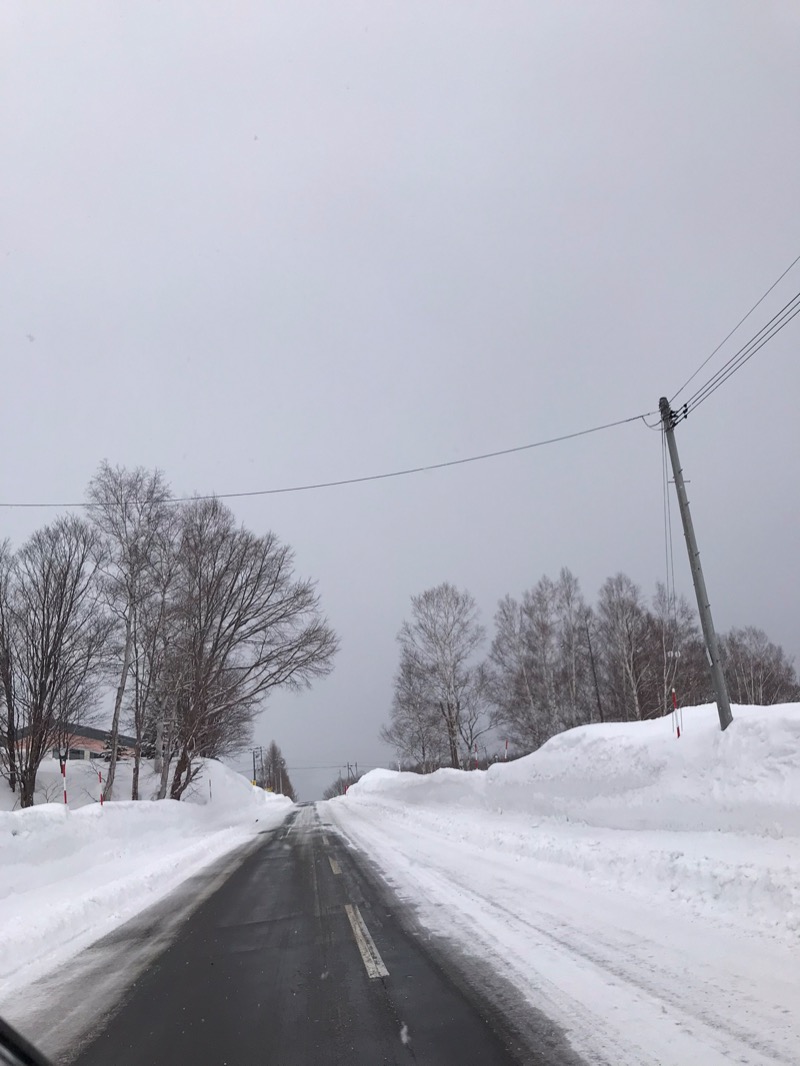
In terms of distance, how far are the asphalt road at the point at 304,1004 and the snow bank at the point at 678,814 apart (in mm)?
3118

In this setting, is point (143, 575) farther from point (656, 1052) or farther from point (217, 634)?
point (656, 1052)

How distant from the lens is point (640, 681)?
146 feet

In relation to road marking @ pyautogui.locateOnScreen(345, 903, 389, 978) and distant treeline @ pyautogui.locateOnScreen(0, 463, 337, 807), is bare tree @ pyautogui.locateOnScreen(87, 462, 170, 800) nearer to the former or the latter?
distant treeline @ pyautogui.locateOnScreen(0, 463, 337, 807)

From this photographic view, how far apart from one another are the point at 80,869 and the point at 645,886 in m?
10.9

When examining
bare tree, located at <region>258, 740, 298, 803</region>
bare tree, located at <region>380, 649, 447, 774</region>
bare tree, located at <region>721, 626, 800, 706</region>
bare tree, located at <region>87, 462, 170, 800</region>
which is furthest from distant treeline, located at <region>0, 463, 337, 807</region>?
bare tree, located at <region>258, 740, 298, 803</region>

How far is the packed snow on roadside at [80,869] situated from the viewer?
8078 millimetres

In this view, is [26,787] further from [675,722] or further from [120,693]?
[675,722]

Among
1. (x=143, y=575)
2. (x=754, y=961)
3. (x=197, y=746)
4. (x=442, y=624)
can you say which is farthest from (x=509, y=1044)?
(x=442, y=624)

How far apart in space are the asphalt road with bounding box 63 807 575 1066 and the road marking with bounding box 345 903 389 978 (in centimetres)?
1

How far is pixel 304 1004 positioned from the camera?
5344 mm

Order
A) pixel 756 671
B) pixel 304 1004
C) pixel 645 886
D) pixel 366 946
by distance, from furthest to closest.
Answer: pixel 756 671 < pixel 645 886 < pixel 366 946 < pixel 304 1004

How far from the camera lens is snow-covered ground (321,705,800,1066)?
4.37 metres

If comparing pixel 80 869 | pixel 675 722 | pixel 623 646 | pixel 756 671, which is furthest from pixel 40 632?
pixel 756 671

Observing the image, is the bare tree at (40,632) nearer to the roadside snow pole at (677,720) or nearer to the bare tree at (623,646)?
Result: the roadside snow pole at (677,720)
